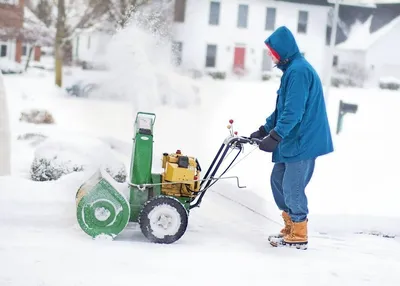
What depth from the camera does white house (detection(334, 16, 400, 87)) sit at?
3260 millimetres

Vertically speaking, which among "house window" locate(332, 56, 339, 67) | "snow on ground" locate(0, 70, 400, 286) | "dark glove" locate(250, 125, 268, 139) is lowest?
"snow on ground" locate(0, 70, 400, 286)

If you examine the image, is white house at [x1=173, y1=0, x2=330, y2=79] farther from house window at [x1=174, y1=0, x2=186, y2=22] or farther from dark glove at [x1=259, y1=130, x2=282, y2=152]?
dark glove at [x1=259, y1=130, x2=282, y2=152]

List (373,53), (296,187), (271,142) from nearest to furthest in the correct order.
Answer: (271,142)
(296,187)
(373,53)

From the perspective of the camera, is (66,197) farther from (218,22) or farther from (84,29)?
(218,22)

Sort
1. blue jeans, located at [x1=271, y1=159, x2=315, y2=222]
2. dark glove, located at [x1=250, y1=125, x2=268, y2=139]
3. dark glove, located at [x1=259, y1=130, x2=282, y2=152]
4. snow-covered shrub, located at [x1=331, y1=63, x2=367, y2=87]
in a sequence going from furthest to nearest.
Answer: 1. snow-covered shrub, located at [x1=331, y1=63, x2=367, y2=87]
2. dark glove, located at [x1=250, y1=125, x2=268, y2=139]
3. blue jeans, located at [x1=271, y1=159, x2=315, y2=222]
4. dark glove, located at [x1=259, y1=130, x2=282, y2=152]

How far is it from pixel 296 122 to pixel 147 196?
0.72 meters

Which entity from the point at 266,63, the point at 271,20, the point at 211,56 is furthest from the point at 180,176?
the point at 271,20

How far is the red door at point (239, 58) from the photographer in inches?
126

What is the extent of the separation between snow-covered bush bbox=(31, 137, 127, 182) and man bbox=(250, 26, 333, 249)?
3.53 ft

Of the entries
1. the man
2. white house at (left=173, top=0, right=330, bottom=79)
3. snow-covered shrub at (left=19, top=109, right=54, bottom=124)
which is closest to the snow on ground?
snow-covered shrub at (left=19, top=109, right=54, bottom=124)

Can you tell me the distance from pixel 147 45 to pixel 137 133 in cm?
83

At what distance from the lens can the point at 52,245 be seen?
224cm

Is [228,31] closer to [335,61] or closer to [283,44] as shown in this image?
[335,61]

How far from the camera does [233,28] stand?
124 inches
